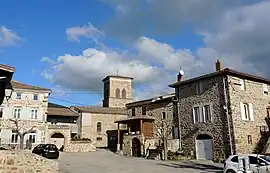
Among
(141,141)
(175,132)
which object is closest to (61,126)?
(141,141)

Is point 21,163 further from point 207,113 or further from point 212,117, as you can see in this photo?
point 207,113

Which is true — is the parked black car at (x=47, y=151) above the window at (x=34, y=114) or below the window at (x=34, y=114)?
below

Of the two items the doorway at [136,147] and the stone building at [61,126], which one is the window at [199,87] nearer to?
the doorway at [136,147]

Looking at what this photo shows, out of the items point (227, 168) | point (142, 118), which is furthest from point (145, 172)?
point (142, 118)

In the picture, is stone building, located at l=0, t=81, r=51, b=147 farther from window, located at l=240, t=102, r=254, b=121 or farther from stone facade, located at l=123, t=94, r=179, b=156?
window, located at l=240, t=102, r=254, b=121

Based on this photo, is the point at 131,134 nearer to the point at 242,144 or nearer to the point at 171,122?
the point at 171,122

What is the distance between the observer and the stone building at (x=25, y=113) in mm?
37000

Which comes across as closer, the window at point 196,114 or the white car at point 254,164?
the white car at point 254,164

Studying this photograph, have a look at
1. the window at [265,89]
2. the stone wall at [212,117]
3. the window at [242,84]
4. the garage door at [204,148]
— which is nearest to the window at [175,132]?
the stone wall at [212,117]

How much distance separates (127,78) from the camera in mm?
70125

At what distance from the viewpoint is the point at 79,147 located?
37.0 metres

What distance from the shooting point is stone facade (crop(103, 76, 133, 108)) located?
66688 millimetres

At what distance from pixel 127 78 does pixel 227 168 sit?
56332 mm

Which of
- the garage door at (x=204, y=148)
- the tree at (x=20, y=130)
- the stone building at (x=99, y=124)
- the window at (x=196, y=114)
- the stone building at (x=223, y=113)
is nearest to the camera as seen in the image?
the stone building at (x=223, y=113)
